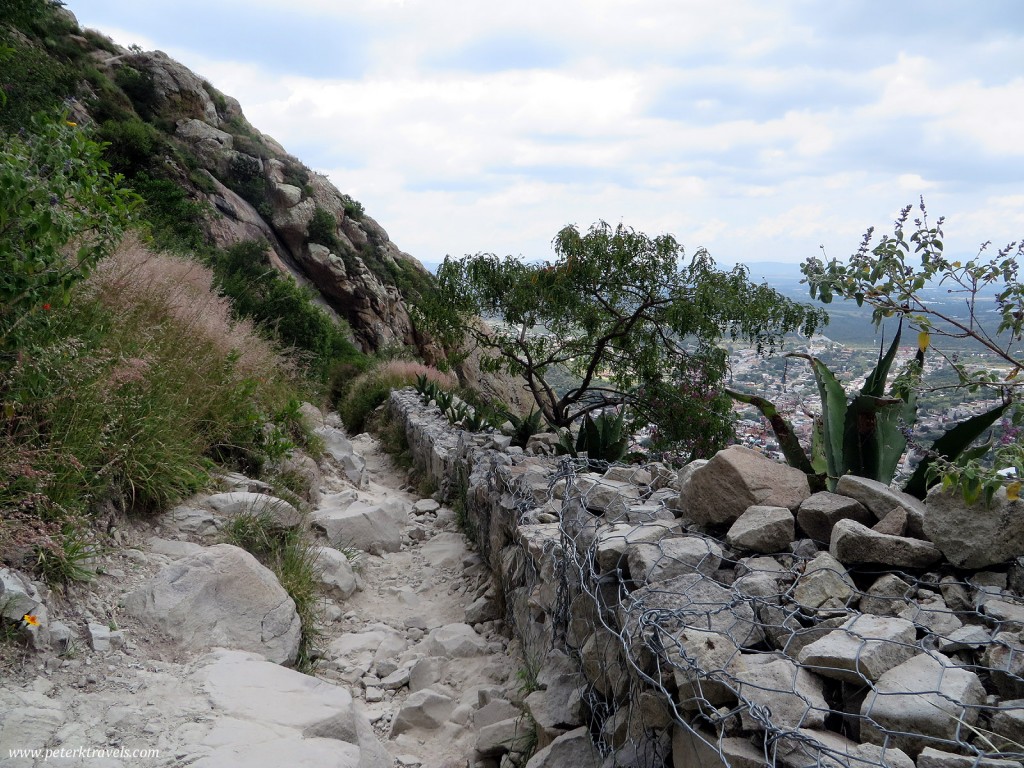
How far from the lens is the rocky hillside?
2002 centimetres

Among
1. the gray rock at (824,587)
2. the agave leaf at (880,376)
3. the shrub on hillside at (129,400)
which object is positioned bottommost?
the shrub on hillside at (129,400)

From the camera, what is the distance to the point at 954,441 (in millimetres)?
2904

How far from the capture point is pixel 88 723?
2.27m

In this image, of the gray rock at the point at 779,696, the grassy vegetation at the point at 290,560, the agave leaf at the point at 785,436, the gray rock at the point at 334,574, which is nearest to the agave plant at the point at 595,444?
the gray rock at the point at 334,574

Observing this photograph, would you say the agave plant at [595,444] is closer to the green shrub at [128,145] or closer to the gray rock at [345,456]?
A: the gray rock at [345,456]

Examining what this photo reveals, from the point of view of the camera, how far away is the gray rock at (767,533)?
7.93 feet

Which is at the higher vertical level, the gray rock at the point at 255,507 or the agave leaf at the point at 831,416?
the agave leaf at the point at 831,416

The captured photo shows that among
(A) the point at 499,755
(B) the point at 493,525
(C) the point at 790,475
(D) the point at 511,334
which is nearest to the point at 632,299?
(D) the point at 511,334

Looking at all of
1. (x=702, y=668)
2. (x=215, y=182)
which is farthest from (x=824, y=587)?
(x=215, y=182)

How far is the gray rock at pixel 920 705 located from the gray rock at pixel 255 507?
3.47 m

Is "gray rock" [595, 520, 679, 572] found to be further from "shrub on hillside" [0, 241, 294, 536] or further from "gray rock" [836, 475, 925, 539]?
"shrub on hillside" [0, 241, 294, 536]

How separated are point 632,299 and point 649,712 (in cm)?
633

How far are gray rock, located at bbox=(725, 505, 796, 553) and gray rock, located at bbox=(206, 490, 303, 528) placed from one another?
2837 mm

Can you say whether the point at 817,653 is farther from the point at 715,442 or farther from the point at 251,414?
the point at 715,442
